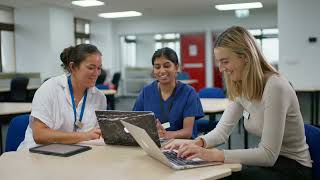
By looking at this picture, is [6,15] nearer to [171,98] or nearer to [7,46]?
[7,46]

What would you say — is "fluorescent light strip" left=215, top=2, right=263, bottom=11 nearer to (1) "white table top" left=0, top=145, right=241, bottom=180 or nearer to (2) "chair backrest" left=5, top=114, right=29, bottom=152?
(2) "chair backrest" left=5, top=114, right=29, bottom=152

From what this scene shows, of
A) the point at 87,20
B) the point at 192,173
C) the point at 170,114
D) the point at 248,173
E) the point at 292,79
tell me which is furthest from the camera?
the point at 87,20

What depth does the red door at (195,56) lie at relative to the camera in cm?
1101

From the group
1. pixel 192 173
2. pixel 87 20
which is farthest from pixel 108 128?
pixel 87 20

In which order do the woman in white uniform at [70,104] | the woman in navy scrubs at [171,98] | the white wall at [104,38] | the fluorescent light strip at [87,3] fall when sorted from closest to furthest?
the woman in white uniform at [70,104], the woman in navy scrubs at [171,98], the fluorescent light strip at [87,3], the white wall at [104,38]

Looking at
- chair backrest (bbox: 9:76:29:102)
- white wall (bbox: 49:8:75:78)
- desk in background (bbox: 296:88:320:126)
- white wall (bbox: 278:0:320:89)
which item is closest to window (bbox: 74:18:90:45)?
white wall (bbox: 49:8:75:78)

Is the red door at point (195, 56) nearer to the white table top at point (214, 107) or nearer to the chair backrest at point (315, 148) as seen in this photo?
the white table top at point (214, 107)

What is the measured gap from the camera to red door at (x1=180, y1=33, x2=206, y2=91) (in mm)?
11008

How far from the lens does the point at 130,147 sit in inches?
72.9

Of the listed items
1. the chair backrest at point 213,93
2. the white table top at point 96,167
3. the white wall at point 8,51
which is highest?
the white wall at point 8,51

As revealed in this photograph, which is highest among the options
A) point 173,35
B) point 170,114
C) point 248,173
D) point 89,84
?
point 173,35

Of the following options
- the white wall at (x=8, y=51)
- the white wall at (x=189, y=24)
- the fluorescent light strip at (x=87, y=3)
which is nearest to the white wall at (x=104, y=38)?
the white wall at (x=189, y=24)

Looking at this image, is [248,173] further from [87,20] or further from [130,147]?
[87,20]

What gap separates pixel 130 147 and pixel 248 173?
24.5 inches
